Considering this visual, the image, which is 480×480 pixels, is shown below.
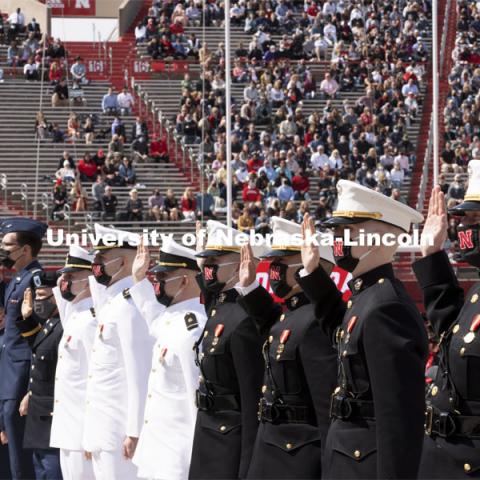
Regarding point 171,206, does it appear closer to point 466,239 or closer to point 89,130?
point 89,130

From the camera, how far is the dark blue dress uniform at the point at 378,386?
594 cm

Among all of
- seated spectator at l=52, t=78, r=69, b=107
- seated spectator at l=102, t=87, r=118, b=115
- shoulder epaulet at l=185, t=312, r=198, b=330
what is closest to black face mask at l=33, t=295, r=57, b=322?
shoulder epaulet at l=185, t=312, r=198, b=330

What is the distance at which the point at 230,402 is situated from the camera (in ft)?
25.4

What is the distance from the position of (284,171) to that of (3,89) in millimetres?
7631

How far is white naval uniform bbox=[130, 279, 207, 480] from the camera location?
842 cm

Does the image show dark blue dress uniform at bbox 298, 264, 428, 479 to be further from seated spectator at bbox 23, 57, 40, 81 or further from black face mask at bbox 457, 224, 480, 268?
seated spectator at bbox 23, 57, 40, 81

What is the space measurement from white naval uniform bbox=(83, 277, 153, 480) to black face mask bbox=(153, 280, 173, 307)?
541mm

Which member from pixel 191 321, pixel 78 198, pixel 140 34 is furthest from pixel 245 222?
pixel 191 321

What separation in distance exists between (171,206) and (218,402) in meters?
19.7

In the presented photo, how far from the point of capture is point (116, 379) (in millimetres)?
9516

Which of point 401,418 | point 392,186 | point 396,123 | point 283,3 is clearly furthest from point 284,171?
point 401,418

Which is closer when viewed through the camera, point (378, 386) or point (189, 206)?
point (378, 386)

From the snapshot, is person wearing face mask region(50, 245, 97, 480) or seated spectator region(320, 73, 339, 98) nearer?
person wearing face mask region(50, 245, 97, 480)

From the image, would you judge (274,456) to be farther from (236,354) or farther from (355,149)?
(355,149)
